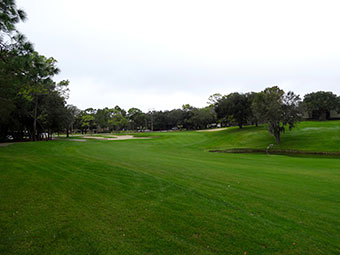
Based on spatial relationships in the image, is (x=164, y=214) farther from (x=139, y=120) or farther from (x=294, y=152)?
(x=139, y=120)

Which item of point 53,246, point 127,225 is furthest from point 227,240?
point 53,246

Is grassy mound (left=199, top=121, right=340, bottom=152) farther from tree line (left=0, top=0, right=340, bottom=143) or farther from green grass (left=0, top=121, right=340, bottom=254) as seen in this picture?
green grass (left=0, top=121, right=340, bottom=254)

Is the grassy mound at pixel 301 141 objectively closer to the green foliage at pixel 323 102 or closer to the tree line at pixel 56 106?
the tree line at pixel 56 106

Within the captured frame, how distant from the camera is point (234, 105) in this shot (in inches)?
1821

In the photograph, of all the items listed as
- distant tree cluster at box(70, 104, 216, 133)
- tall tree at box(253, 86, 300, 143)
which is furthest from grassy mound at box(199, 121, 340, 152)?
distant tree cluster at box(70, 104, 216, 133)

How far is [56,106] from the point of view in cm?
3697

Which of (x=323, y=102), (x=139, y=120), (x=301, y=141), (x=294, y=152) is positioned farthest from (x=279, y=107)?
(x=139, y=120)

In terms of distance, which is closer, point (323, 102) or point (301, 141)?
point (301, 141)

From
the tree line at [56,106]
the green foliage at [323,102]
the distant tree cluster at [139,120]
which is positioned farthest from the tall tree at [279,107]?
the distant tree cluster at [139,120]

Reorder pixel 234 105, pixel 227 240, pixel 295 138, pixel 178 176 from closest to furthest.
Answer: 1. pixel 227 240
2. pixel 178 176
3. pixel 295 138
4. pixel 234 105

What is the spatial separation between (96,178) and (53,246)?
455cm

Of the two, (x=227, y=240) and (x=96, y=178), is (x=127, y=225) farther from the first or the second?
(x=96, y=178)

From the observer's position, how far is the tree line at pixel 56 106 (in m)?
6.13

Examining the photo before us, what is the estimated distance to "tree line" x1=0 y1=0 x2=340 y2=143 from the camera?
20.1 ft
